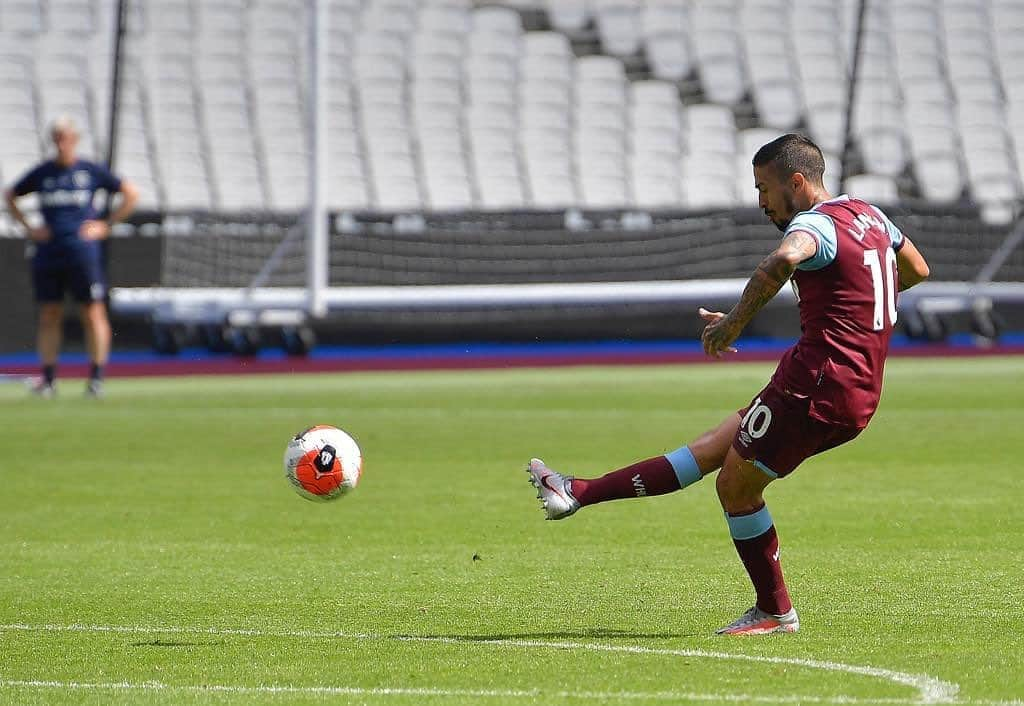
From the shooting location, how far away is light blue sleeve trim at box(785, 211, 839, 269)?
5.63m

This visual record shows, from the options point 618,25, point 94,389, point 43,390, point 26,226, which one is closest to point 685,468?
point 94,389

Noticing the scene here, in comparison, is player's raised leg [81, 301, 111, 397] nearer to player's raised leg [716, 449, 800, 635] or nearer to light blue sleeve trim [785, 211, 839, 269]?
player's raised leg [716, 449, 800, 635]

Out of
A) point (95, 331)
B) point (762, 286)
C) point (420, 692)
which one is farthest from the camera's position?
point (95, 331)

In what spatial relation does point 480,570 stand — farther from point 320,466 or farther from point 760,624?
point 760,624

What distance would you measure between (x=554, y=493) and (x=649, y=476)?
36cm

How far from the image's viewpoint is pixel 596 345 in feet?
77.8

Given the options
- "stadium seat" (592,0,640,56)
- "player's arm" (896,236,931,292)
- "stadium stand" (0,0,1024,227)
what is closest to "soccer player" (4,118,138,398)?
→ "stadium stand" (0,0,1024,227)

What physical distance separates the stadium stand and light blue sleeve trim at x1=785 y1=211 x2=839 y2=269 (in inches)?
709

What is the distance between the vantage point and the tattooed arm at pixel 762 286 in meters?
5.44

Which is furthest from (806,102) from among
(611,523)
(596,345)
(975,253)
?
(611,523)

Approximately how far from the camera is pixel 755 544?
19.6 ft

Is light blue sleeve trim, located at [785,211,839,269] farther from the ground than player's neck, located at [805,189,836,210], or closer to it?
closer to it

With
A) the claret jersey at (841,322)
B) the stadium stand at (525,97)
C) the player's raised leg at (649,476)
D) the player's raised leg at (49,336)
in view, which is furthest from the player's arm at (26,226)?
the claret jersey at (841,322)

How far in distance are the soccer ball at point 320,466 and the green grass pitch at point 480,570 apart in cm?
43
